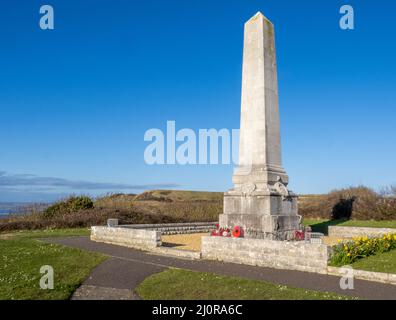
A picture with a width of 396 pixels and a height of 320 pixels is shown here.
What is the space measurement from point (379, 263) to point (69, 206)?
22653mm

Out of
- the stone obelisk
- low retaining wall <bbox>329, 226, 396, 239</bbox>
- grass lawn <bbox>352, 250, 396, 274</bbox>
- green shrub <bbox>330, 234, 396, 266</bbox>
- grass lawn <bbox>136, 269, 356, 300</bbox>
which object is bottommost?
low retaining wall <bbox>329, 226, 396, 239</bbox>

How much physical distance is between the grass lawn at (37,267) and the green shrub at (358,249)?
21.7ft

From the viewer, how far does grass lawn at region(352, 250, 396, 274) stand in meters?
9.76

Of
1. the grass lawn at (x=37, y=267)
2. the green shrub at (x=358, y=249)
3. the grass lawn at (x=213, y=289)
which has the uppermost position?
the green shrub at (x=358, y=249)

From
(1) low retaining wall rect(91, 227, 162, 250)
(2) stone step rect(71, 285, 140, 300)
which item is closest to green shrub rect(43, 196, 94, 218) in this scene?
(1) low retaining wall rect(91, 227, 162, 250)

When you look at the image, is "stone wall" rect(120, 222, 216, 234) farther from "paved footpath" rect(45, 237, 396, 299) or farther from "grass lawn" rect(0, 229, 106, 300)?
"paved footpath" rect(45, 237, 396, 299)

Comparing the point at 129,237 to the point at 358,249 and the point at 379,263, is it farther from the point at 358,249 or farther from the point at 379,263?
the point at 379,263

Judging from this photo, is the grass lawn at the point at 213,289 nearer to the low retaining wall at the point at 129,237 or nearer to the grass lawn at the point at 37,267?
the grass lawn at the point at 37,267

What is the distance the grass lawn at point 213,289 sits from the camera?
775 centimetres

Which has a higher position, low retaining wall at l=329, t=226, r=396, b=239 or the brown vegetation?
the brown vegetation

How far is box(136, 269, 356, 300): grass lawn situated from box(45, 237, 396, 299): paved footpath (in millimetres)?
448

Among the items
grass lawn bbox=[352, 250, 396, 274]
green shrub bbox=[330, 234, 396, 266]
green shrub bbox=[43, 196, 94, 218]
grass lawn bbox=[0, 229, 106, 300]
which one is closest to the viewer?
grass lawn bbox=[0, 229, 106, 300]

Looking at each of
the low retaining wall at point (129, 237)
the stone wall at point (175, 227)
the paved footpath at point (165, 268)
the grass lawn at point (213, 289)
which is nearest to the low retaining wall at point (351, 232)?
the stone wall at point (175, 227)
